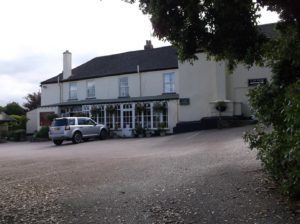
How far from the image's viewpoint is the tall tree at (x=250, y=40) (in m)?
7.99

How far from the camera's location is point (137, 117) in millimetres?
33219

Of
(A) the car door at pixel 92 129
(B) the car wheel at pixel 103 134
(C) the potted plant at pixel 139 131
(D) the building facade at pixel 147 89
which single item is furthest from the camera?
(C) the potted plant at pixel 139 131

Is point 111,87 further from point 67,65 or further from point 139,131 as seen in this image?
point 139,131

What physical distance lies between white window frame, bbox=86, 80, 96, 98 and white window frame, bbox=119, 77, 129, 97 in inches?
120

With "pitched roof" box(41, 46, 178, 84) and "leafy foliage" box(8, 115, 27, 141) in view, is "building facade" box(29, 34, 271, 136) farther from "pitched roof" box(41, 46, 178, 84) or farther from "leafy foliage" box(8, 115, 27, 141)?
"leafy foliage" box(8, 115, 27, 141)

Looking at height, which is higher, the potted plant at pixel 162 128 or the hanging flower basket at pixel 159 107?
the hanging flower basket at pixel 159 107

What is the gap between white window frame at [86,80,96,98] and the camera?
38469 millimetres

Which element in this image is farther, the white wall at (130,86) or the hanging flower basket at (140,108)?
the white wall at (130,86)

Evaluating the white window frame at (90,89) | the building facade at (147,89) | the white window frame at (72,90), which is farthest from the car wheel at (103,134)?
the white window frame at (72,90)

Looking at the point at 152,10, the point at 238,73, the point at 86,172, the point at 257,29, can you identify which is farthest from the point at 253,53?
the point at 238,73

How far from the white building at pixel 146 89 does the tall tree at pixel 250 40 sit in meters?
17.6

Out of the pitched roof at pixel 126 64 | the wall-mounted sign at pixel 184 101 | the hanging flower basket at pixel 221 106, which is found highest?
the pitched roof at pixel 126 64

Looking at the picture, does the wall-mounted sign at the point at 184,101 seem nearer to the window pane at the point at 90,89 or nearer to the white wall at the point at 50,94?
the window pane at the point at 90,89

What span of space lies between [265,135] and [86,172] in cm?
543
